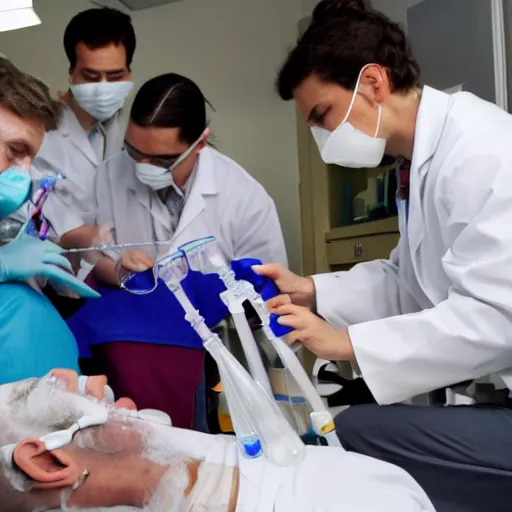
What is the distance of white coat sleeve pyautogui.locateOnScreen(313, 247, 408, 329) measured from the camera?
4.33ft

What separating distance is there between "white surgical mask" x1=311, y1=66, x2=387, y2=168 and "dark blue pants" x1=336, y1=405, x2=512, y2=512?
0.46 meters

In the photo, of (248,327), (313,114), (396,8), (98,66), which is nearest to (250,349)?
(248,327)

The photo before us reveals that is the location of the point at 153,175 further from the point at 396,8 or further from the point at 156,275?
the point at 396,8

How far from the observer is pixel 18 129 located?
1117 millimetres

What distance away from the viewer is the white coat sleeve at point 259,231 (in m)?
1.41

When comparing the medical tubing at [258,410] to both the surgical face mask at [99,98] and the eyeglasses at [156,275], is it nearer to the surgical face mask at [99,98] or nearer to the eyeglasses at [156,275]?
the eyeglasses at [156,275]

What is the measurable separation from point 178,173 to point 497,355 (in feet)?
2.41

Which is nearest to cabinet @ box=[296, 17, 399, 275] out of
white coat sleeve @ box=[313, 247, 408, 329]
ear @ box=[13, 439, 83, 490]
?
white coat sleeve @ box=[313, 247, 408, 329]

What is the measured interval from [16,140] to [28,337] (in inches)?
14.0

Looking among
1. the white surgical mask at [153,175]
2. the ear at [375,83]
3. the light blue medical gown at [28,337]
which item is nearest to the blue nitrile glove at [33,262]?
the light blue medical gown at [28,337]

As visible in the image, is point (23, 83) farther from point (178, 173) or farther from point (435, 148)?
point (435, 148)

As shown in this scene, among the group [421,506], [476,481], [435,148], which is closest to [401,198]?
[435,148]

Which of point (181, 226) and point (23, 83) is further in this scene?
point (181, 226)

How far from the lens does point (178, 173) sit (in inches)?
53.7
